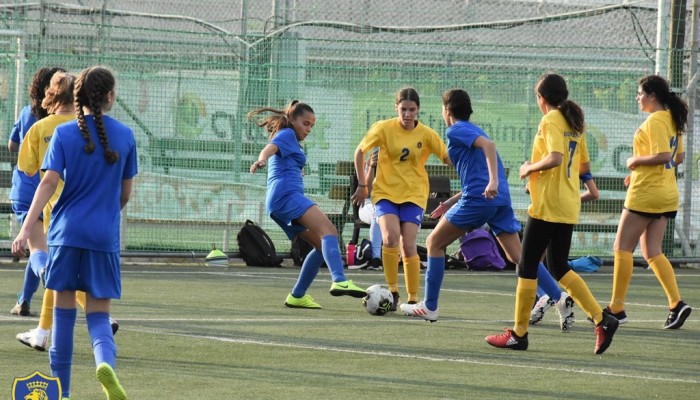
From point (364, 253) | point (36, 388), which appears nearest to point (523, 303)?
point (36, 388)

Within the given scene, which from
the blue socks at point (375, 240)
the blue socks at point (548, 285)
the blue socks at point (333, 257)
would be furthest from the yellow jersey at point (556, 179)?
the blue socks at point (375, 240)

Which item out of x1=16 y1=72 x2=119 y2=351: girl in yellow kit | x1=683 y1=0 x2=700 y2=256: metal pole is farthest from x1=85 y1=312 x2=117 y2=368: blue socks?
x1=683 y1=0 x2=700 y2=256: metal pole

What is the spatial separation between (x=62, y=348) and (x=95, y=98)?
1.16m

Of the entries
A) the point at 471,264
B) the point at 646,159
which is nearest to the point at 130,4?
the point at 471,264

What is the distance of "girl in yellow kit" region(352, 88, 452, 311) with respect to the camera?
10562 millimetres

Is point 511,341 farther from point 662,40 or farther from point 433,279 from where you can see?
point 662,40

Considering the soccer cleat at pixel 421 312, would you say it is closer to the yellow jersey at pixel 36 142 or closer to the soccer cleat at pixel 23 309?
the soccer cleat at pixel 23 309

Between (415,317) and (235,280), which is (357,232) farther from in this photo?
(415,317)

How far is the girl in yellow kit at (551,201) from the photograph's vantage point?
27.1 ft

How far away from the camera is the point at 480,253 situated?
51.8ft

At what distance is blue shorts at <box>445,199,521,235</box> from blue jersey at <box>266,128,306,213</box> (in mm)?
1538

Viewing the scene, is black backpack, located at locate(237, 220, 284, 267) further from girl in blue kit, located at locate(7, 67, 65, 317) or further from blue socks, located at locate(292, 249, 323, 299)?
girl in blue kit, located at locate(7, 67, 65, 317)

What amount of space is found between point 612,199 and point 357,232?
11.7 feet

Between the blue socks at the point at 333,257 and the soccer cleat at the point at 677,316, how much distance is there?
2.55 meters
